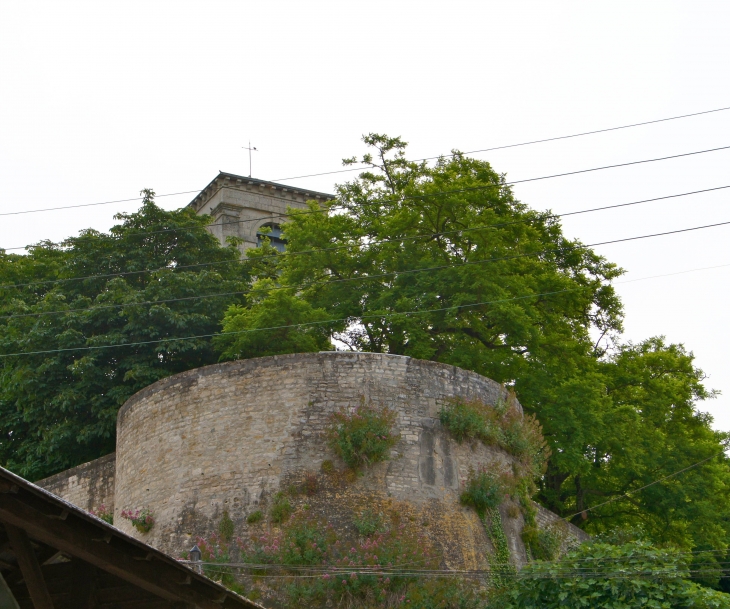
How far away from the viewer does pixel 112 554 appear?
8.38m

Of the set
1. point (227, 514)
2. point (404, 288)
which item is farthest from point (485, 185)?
point (227, 514)

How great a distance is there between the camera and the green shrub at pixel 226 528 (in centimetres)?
1591

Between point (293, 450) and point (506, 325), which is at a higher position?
point (506, 325)

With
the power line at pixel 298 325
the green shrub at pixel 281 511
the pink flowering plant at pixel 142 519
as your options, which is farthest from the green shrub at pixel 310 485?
the power line at pixel 298 325

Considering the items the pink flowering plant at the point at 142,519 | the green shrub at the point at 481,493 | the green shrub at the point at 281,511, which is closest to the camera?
the green shrub at the point at 281,511

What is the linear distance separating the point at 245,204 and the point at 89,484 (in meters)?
22.8

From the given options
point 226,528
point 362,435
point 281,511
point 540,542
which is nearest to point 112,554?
point 281,511

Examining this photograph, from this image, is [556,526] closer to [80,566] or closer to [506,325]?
[506,325]

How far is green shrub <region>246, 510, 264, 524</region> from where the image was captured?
15930mm

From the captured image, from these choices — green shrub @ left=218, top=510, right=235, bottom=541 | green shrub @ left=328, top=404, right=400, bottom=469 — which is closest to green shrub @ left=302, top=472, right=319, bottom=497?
green shrub @ left=328, top=404, right=400, bottom=469

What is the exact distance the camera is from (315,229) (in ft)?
85.8

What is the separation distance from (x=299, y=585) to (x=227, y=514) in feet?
5.55

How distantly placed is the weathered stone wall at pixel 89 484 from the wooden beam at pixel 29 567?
37.1 ft

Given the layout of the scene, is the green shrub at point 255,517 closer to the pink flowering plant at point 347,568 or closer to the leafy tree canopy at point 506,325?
the pink flowering plant at point 347,568
